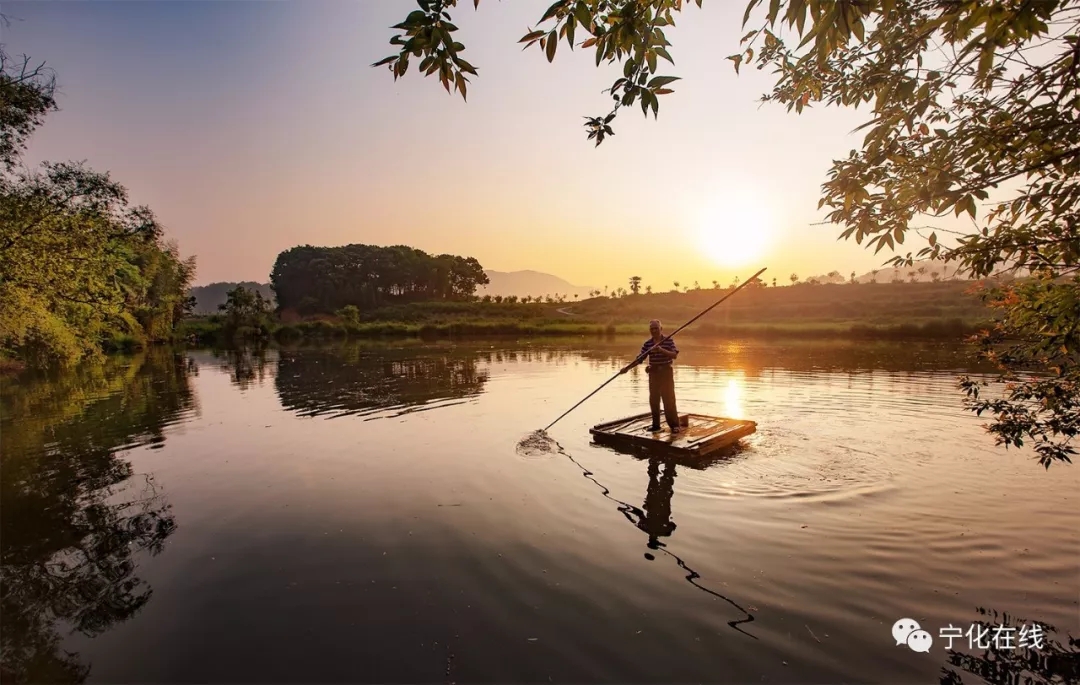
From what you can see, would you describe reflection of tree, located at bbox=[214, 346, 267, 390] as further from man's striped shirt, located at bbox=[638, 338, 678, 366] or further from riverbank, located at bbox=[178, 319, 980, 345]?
riverbank, located at bbox=[178, 319, 980, 345]

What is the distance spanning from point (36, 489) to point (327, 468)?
18.9 feet

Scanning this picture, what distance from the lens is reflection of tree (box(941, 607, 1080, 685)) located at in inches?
182

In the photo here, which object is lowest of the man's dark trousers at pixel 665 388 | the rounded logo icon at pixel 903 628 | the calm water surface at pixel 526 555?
the rounded logo icon at pixel 903 628

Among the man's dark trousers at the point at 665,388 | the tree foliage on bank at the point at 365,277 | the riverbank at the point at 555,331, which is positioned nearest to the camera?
the man's dark trousers at the point at 665,388

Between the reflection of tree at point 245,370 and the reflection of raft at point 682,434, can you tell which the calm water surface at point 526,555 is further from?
the reflection of tree at point 245,370

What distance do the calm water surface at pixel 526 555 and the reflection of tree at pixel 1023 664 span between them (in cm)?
3

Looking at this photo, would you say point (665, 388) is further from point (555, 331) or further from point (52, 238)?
point (555, 331)

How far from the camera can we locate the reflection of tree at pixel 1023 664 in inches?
182

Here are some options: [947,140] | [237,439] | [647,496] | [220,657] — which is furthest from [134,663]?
[237,439]

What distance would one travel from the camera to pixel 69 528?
877cm

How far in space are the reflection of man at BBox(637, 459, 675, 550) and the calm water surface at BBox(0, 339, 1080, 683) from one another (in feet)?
0.19

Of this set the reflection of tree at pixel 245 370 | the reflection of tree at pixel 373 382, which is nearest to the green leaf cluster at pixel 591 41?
the reflection of tree at pixel 373 382

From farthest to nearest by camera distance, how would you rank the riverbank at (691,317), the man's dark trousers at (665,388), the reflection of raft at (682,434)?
1. the riverbank at (691,317)
2. the man's dark trousers at (665,388)
3. the reflection of raft at (682,434)

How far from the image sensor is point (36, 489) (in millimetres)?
10766
